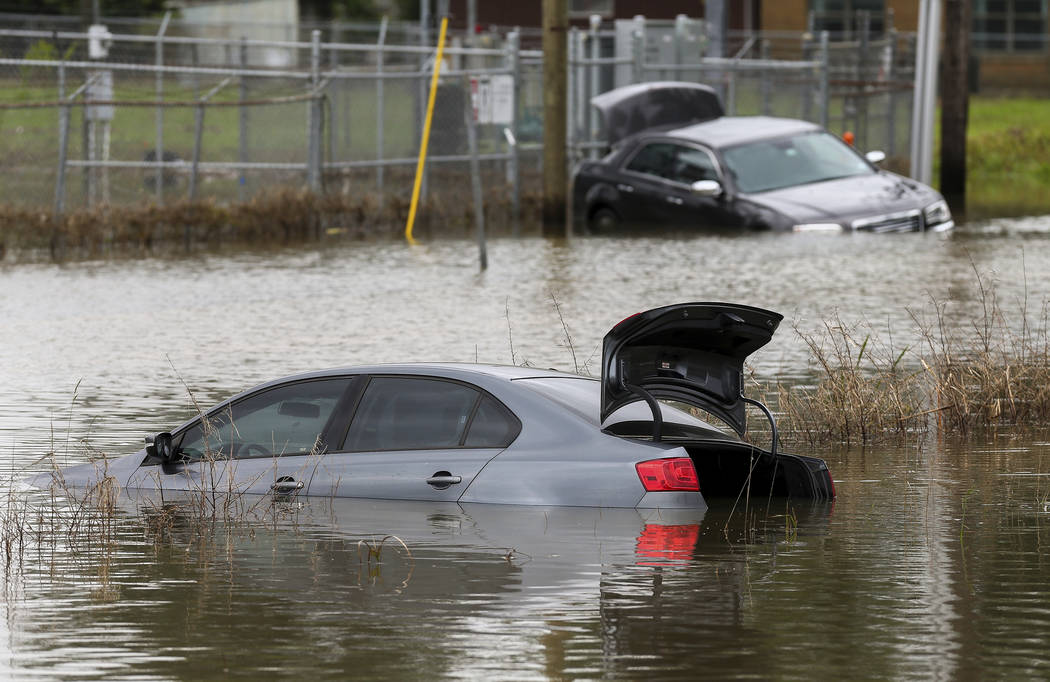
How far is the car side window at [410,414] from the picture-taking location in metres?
10.2

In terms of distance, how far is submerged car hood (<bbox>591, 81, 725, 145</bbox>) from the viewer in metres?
29.1

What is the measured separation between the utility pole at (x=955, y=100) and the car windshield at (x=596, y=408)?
23445mm

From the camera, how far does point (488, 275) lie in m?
23.2

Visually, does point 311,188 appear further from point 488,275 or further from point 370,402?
point 370,402

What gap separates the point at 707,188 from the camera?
88.5 ft

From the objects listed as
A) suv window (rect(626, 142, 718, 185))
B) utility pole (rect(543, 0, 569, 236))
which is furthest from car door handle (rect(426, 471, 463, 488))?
utility pole (rect(543, 0, 569, 236))

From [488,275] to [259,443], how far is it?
41.0 ft

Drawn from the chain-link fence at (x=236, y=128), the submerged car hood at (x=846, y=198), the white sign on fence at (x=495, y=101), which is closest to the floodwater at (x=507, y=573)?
the white sign on fence at (x=495, y=101)

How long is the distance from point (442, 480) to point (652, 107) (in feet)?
64.2

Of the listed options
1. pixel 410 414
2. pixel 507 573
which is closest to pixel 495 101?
pixel 410 414

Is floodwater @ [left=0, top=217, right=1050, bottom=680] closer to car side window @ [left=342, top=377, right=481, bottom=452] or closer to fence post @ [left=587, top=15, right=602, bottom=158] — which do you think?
car side window @ [left=342, top=377, right=481, bottom=452]

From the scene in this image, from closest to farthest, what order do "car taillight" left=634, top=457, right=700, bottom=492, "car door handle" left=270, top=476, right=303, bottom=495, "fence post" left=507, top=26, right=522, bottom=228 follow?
"car taillight" left=634, top=457, right=700, bottom=492, "car door handle" left=270, top=476, right=303, bottom=495, "fence post" left=507, top=26, right=522, bottom=228

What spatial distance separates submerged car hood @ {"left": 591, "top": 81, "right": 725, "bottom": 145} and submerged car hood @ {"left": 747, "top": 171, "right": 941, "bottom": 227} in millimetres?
2643

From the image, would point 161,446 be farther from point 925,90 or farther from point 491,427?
point 925,90
